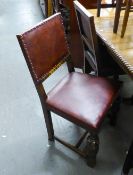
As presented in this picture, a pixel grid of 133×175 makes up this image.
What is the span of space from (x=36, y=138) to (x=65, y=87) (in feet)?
1.60

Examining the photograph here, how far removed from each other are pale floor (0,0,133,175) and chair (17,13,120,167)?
11 centimetres

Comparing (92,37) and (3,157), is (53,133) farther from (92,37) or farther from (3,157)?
(92,37)

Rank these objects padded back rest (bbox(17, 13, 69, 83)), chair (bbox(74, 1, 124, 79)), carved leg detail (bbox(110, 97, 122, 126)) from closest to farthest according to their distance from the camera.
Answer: padded back rest (bbox(17, 13, 69, 83)), chair (bbox(74, 1, 124, 79)), carved leg detail (bbox(110, 97, 122, 126))

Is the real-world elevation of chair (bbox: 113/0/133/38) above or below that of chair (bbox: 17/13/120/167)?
above

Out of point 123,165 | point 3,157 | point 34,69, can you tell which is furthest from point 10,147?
point 123,165

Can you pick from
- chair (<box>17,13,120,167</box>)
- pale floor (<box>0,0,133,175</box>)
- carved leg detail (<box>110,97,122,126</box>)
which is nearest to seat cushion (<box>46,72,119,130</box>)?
chair (<box>17,13,120,167</box>)

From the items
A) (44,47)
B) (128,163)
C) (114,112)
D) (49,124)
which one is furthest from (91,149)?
(44,47)

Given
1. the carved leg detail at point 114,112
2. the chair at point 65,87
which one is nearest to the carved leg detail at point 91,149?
the chair at point 65,87

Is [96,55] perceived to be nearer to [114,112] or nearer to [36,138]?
[114,112]

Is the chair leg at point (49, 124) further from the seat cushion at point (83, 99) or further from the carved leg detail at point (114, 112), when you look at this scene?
the carved leg detail at point (114, 112)

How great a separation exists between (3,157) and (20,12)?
9.91ft

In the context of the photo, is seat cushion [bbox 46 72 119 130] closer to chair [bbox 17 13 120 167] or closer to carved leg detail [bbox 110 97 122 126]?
chair [bbox 17 13 120 167]

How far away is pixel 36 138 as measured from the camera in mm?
1683

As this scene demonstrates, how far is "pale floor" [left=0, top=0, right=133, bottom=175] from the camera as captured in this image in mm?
1481
